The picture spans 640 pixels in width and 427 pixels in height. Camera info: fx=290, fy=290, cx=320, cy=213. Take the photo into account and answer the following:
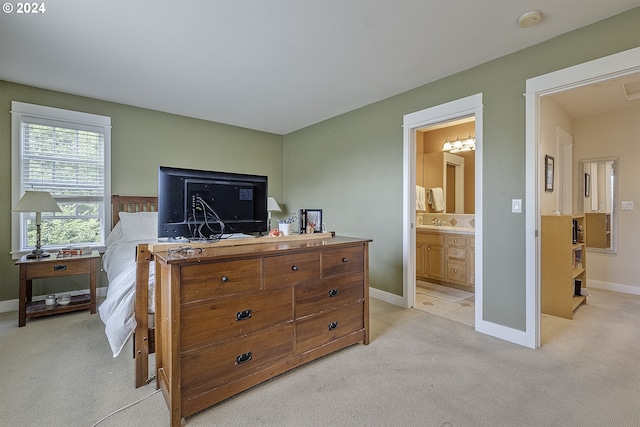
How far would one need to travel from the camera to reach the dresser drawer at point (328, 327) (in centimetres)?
210

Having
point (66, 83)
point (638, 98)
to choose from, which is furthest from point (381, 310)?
point (66, 83)

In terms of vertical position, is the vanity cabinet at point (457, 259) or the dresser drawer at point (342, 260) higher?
the dresser drawer at point (342, 260)

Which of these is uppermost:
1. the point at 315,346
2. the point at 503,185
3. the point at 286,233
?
the point at 503,185

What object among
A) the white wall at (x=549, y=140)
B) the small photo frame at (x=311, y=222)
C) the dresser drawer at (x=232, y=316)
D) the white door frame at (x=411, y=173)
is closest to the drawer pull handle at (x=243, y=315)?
the dresser drawer at (x=232, y=316)

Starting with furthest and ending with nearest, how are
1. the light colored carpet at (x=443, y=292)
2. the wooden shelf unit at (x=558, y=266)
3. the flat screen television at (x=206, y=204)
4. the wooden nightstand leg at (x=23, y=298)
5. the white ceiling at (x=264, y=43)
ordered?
the light colored carpet at (x=443, y=292)
the wooden shelf unit at (x=558, y=266)
the wooden nightstand leg at (x=23, y=298)
the white ceiling at (x=264, y=43)
the flat screen television at (x=206, y=204)

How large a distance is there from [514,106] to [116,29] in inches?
133

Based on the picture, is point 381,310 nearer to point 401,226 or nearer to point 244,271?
point 401,226

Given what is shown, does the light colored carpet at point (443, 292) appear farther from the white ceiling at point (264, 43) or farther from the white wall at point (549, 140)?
the white ceiling at point (264, 43)

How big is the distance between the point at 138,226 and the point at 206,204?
2.20 metres

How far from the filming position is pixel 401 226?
11.6ft

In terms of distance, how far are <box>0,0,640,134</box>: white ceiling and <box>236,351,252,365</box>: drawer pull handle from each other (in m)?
2.33

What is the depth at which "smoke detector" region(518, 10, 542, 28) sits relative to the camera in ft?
6.75

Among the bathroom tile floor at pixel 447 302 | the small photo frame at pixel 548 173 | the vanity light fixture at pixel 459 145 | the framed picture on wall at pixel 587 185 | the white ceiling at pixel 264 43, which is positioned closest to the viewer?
the white ceiling at pixel 264 43

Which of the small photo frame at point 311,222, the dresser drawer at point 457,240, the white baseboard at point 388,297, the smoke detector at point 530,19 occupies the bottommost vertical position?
the white baseboard at point 388,297
